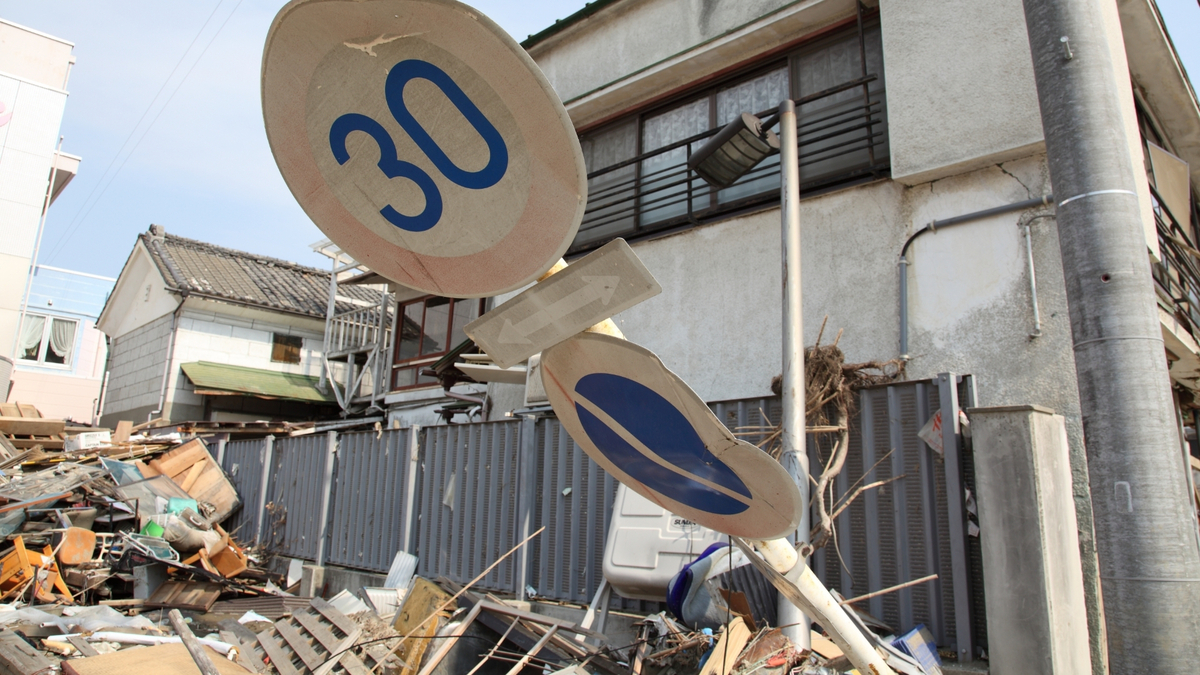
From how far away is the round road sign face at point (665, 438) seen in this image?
188 centimetres

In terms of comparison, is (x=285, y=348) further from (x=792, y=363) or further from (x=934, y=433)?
(x=934, y=433)

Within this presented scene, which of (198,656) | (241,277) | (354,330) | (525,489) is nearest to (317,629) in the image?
(198,656)

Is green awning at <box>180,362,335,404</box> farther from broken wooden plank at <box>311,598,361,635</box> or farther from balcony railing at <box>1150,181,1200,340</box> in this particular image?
balcony railing at <box>1150,181,1200,340</box>

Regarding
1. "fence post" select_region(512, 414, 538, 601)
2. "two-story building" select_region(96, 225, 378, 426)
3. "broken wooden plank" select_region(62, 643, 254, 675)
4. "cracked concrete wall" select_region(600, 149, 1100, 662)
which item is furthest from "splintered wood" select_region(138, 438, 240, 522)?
"cracked concrete wall" select_region(600, 149, 1100, 662)

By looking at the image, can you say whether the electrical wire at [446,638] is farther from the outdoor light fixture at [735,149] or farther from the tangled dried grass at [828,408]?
the outdoor light fixture at [735,149]

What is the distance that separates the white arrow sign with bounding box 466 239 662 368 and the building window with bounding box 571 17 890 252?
227 inches

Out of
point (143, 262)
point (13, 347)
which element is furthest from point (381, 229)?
point (143, 262)

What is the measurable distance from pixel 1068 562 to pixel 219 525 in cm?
1089

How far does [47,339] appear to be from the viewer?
2644cm

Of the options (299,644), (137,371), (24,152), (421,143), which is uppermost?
(24,152)

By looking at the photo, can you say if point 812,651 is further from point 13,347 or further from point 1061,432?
point 13,347

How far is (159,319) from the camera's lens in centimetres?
1931

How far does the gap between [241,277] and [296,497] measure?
13905mm

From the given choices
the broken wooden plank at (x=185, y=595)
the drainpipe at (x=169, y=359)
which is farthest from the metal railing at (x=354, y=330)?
the broken wooden plank at (x=185, y=595)
